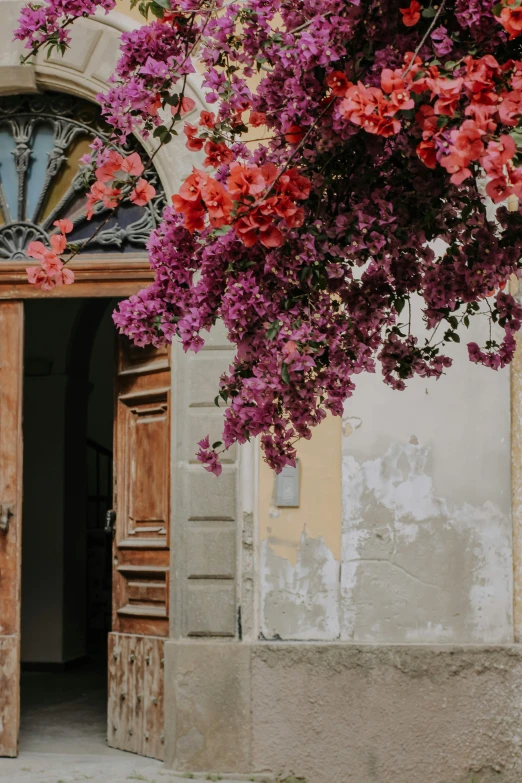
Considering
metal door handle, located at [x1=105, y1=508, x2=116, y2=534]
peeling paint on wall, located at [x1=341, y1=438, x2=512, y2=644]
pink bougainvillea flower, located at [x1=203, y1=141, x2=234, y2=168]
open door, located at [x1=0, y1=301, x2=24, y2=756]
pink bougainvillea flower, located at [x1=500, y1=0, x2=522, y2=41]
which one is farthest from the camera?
metal door handle, located at [x1=105, y1=508, x2=116, y2=534]

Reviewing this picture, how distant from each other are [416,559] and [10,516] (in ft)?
7.60

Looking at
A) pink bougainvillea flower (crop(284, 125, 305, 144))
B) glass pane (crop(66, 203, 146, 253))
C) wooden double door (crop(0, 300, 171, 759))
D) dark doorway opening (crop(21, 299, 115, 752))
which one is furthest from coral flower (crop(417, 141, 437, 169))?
dark doorway opening (crop(21, 299, 115, 752))

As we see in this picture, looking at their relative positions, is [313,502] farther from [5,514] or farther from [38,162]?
[38,162]

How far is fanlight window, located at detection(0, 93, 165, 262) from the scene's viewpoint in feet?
24.6

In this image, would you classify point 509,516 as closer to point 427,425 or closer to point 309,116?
point 427,425

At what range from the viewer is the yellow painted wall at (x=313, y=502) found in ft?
22.7

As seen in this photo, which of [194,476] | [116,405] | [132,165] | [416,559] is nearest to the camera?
[132,165]

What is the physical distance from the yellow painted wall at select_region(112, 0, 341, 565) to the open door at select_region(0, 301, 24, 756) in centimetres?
148

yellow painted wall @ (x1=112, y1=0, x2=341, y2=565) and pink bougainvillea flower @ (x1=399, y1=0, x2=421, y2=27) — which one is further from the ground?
pink bougainvillea flower @ (x1=399, y1=0, x2=421, y2=27)

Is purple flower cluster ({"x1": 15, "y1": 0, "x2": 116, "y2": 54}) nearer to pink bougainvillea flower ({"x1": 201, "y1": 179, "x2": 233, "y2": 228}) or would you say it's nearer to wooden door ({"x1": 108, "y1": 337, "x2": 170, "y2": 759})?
pink bougainvillea flower ({"x1": 201, "y1": 179, "x2": 233, "y2": 228})

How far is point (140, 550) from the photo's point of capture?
750cm

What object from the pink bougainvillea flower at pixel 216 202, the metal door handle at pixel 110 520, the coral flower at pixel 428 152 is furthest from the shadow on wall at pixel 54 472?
the coral flower at pixel 428 152

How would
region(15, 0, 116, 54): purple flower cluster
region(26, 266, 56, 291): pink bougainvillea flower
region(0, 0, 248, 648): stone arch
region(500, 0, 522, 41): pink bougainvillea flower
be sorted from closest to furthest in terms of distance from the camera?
region(500, 0, 522, 41): pink bougainvillea flower → region(26, 266, 56, 291): pink bougainvillea flower → region(15, 0, 116, 54): purple flower cluster → region(0, 0, 248, 648): stone arch

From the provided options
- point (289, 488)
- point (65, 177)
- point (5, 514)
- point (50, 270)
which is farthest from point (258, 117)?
point (5, 514)
